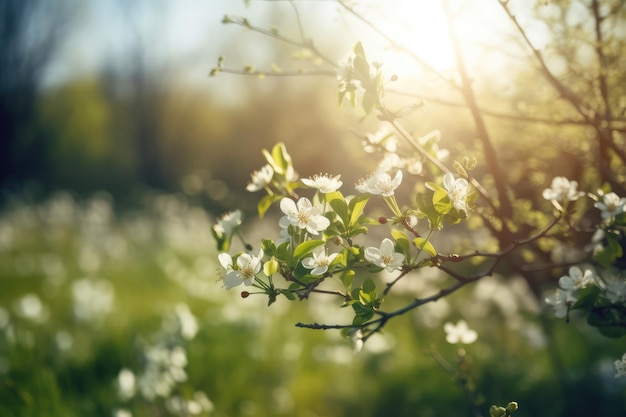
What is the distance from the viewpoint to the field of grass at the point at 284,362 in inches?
99.3

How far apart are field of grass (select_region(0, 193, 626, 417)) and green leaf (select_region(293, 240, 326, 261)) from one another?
35.0 inches

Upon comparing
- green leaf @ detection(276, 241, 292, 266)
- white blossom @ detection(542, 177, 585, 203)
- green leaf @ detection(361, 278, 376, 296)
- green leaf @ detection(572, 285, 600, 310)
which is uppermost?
white blossom @ detection(542, 177, 585, 203)

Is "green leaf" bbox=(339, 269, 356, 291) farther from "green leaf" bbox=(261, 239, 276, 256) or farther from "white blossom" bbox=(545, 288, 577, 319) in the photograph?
"white blossom" bbox=(545, 288, 577, 319)

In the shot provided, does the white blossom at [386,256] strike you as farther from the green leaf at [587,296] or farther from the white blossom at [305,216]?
the green leaf at [587,296]

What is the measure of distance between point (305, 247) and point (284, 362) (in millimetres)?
2322

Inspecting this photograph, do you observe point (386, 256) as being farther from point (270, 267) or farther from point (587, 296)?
point (587, 296)

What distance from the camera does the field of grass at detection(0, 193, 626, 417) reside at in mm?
2521

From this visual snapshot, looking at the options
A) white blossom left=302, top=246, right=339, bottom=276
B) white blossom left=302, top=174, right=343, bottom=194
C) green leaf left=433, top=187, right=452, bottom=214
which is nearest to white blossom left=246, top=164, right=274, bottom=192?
white blossom left=302, top=174, right=343, bottom=194

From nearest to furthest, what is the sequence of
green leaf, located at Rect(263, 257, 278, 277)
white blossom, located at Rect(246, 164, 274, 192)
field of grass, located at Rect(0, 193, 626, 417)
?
green leaf, located at Rect(263, 257, 278, 277) < white blossom, located at Rect(246, 164, 274, 192) < field of grass, located at Rect(0, 193, 626, 417)

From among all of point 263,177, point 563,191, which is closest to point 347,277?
point 263,177

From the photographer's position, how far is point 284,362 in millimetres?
3328

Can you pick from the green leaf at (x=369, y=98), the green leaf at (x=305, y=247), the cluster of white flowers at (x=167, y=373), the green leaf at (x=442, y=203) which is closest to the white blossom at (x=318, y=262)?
the green leaf at (x=305, y=247)

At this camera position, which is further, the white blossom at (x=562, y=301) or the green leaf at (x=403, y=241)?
the white blossom at (x=562, y=301)

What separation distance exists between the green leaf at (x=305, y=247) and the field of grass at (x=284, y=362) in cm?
89
